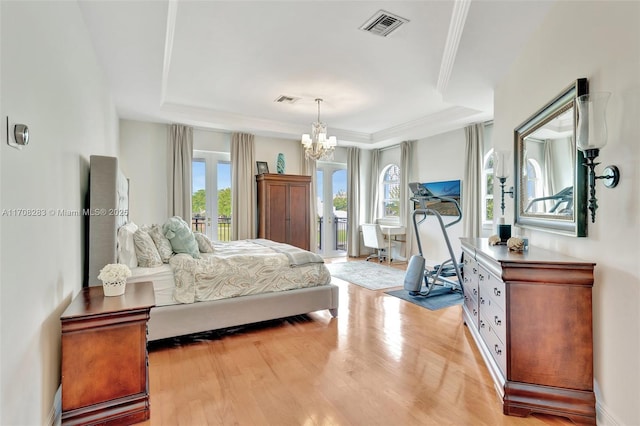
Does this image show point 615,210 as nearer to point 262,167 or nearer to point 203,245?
point 203,245

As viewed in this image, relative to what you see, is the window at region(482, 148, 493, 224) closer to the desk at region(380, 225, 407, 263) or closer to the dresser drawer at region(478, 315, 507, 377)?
the desk at region(380, 225, 407, 263)

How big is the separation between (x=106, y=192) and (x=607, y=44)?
10.8ft

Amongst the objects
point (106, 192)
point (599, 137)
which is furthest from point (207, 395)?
point (599, 137)

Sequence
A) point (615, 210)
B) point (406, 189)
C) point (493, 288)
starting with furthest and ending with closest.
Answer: point (406, 189)
point (493, 288)
point (615, 210)

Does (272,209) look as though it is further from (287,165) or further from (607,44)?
(607,44)

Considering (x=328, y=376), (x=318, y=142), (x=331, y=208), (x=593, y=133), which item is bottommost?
(x=328, y=376)

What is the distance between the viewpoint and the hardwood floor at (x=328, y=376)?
75.7 inches

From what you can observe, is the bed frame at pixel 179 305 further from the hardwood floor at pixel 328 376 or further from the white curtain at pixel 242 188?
the white curtain at pixel 242 188

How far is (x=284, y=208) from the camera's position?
6.42 meters

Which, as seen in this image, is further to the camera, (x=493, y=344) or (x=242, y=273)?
(x=242, y=273)

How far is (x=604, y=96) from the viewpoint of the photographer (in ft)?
5.50

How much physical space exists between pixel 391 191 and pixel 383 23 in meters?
5.34

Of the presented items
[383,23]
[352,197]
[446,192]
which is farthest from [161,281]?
[352,197]

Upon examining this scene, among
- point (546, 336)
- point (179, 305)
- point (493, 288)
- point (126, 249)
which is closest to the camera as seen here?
point (546, 336)
